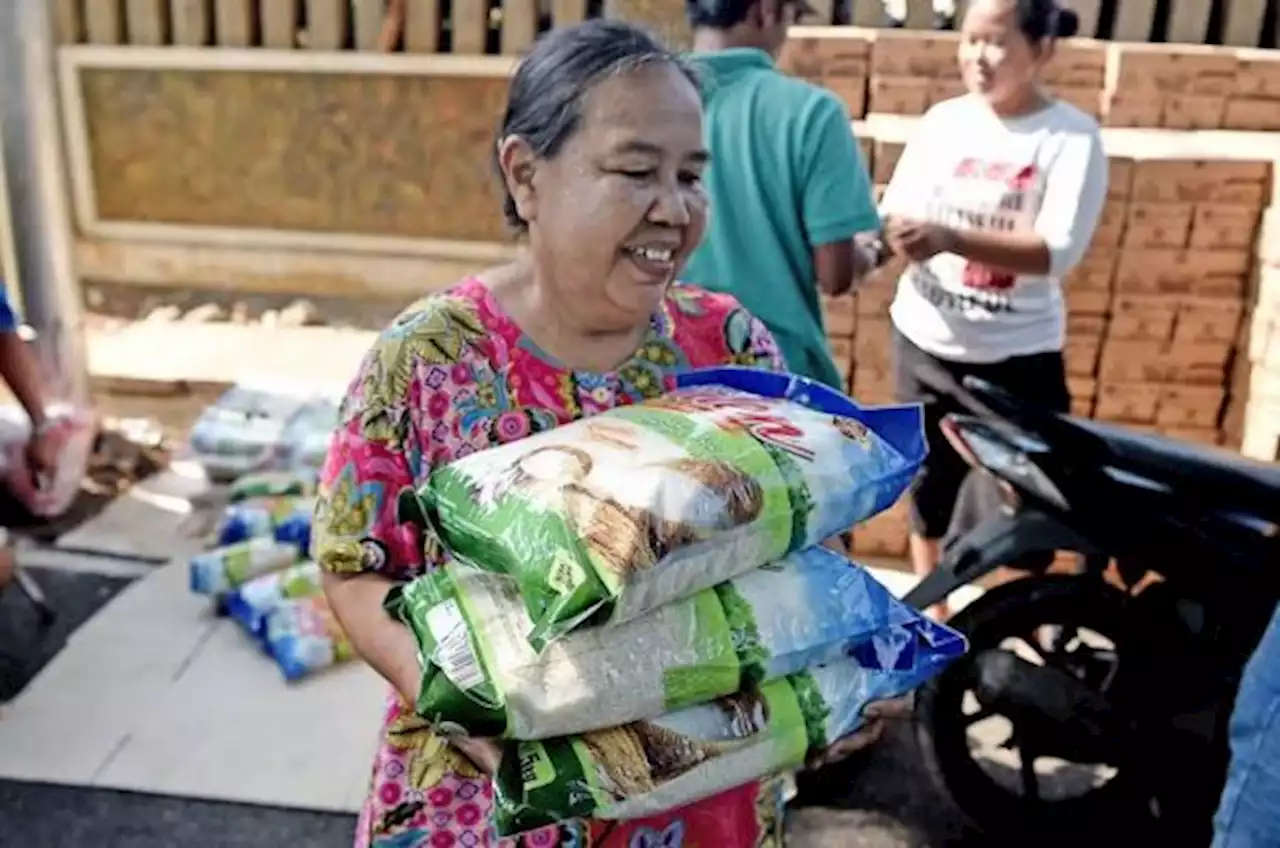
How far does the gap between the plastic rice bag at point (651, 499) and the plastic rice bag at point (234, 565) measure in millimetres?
2350

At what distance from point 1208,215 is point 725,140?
1.44 metres

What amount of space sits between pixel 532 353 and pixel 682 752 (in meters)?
0.42

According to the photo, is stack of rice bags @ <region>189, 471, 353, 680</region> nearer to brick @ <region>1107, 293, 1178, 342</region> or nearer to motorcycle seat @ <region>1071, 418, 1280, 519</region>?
motorcycle seat @ <region>1071, 418, 1280, 519</region>

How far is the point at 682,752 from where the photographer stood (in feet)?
3.55

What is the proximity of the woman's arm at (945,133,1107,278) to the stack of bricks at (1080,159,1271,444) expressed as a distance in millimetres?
547

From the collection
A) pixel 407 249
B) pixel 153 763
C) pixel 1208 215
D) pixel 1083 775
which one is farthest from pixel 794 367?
pixel 407 249

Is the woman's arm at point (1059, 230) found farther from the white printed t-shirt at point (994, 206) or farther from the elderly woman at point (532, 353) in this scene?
the elderly woman at point (532, 353)

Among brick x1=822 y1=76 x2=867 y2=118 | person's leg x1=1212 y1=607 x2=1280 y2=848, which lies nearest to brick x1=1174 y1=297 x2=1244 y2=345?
brick x1=822 y1=76 x2=867 y2=118

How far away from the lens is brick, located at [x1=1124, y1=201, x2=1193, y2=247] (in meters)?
3.15

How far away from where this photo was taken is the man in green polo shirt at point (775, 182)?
2.29 meters

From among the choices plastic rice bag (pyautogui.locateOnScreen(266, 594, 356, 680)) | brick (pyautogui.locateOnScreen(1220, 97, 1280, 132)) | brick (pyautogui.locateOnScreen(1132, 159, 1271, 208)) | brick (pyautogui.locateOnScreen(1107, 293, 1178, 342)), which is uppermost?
brick (pyautogui.locateOnScreen(1220, 97, 1280, 132))

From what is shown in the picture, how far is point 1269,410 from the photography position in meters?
3.01

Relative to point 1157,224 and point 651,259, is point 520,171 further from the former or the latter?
point 1157,224

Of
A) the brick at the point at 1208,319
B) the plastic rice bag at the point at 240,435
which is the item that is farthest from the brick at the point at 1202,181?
the plastic rice bag at the point at 240,435
